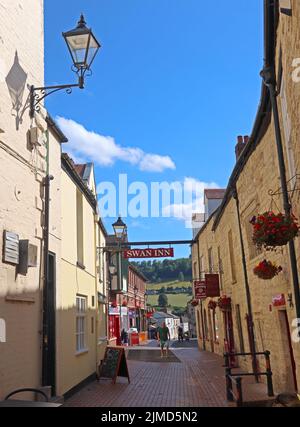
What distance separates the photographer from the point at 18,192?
7508 mm

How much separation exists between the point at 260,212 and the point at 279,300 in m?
2.43

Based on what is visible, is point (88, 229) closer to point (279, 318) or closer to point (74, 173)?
point (74, 173)

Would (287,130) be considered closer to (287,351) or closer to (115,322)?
(287,351)

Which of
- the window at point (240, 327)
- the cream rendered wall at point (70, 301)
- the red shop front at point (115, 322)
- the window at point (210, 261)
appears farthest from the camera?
the red shop front at point (115, 322)

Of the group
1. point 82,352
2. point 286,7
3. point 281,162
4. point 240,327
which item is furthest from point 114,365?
point 286,7

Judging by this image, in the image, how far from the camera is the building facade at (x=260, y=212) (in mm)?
6781

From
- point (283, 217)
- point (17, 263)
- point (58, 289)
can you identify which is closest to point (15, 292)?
point (17, 263)

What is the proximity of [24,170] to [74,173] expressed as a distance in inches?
177

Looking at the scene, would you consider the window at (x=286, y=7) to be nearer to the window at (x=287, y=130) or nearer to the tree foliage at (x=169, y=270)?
the window at (x=287, y=130)

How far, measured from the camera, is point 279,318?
9398mm

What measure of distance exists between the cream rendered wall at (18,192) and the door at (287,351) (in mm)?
4973

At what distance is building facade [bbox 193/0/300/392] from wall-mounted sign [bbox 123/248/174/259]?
7.40 feet

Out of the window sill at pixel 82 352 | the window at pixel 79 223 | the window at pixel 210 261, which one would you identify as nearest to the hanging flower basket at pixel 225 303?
the window at pixel 210 261

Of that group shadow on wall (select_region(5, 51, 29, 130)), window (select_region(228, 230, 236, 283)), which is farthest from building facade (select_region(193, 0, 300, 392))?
shadow on wall (select_region(5, 51, 29, 130))
